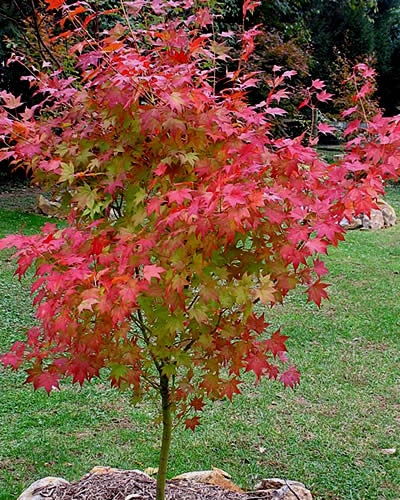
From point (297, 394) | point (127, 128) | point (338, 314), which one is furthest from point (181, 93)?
point (338, 314)

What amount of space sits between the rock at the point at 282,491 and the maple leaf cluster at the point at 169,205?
0.72 meters

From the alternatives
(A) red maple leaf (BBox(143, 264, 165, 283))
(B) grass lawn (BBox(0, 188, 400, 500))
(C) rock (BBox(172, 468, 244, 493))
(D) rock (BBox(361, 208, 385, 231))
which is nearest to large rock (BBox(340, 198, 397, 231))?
(D) rock (BBox(361, 208, 385, 231))

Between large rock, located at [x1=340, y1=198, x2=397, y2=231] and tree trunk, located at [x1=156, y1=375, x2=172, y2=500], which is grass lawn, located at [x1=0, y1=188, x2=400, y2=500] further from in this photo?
large rock, located at [x1=340, y1=198, x2=397, y2=231]

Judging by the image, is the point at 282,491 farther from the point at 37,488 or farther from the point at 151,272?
the point at 151,272

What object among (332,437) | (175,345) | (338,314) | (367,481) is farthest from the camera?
(338,314)

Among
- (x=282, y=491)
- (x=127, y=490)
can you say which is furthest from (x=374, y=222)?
(x=127, y=490)

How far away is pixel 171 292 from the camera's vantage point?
5.84 ft

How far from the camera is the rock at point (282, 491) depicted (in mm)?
2609

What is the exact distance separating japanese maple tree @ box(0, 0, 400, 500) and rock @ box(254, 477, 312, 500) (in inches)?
27.0

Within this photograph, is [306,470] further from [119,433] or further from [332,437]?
[119,433]

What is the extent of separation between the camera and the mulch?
8.69 feet

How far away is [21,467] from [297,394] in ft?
6.35

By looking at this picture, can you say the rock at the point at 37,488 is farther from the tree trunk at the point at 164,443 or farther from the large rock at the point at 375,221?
the large rock at the point at 375,221

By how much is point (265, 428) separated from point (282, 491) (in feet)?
3.81
